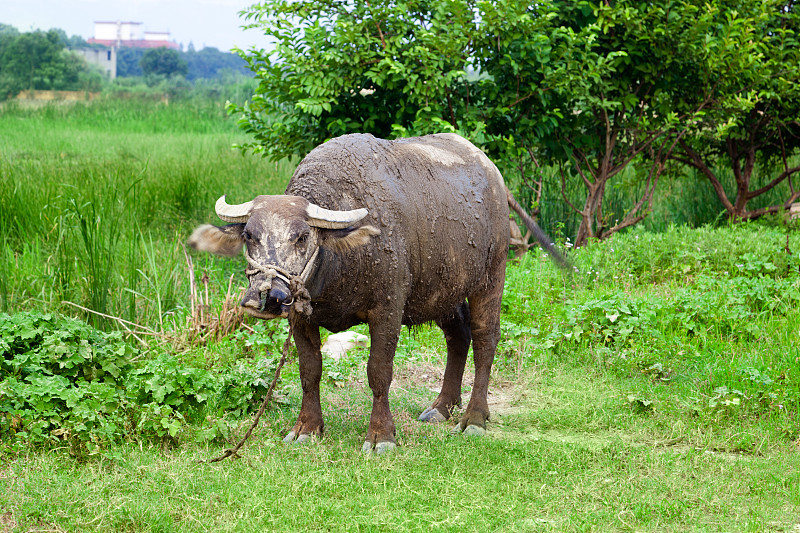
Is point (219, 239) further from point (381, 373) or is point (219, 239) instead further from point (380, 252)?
point (381, 373)

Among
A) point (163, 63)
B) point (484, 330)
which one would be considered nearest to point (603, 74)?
point (484, 330)

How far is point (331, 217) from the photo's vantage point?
389cm

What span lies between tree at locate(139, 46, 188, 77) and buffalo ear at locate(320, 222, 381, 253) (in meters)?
55.8

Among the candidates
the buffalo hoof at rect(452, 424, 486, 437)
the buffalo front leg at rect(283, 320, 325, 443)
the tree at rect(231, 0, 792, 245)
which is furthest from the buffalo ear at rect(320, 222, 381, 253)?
the tree at rect(231, 0, 792, 245)

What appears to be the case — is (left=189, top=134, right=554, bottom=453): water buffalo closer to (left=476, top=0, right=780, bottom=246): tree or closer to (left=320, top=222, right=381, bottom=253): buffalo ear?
(left=320, top=222, right=381, bottom=253): buffalo ear

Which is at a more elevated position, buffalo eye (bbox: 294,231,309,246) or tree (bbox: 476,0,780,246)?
tree (bbox: 476,0,780,246)

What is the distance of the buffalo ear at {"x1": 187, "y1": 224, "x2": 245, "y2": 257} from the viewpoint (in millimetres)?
4066

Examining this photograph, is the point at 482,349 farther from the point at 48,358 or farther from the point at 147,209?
the point at 147,209

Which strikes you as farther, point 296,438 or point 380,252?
point 296,438

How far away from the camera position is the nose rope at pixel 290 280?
3648mm

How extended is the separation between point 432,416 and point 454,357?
0.40m

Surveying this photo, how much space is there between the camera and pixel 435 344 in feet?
21.3

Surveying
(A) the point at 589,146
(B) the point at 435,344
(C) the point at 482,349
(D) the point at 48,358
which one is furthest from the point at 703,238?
(D) the point at 48,358

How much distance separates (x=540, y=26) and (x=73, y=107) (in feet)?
58.0
